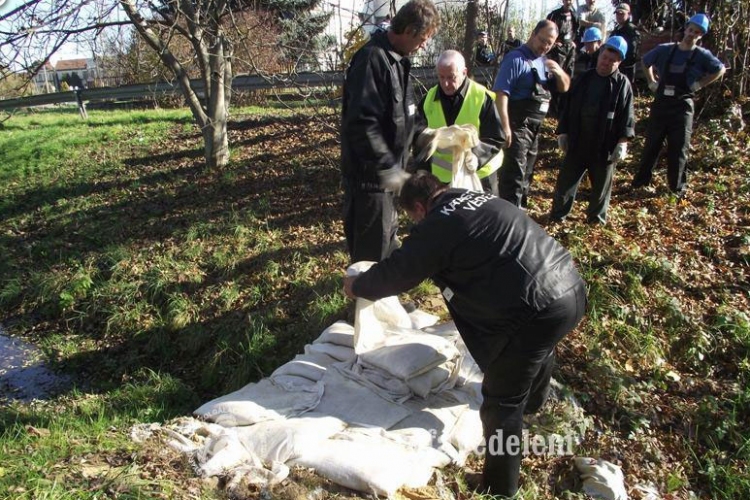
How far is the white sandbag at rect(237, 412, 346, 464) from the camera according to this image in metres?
2.70

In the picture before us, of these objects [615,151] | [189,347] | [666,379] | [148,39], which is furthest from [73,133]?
[666,379]

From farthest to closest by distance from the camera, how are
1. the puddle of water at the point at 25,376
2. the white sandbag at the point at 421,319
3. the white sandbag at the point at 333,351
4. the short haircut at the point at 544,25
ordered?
1. the short haircut at the point at 544,25
2. the puddle of water at the point at 25,376
3. the white sandbag at the point at 421,319
4. the white sandbag at the point at 333,351

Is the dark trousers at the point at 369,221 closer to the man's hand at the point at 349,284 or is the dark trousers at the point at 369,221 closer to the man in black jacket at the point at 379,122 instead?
the man in black jacket at the point at 379,122

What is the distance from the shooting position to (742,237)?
5234 mm

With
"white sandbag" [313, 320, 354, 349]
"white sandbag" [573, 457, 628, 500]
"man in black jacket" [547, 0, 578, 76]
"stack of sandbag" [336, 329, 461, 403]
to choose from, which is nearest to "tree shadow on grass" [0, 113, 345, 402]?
"white sandbag" [313, 320, 354, 349]

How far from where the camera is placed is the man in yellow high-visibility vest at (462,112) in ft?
13.5

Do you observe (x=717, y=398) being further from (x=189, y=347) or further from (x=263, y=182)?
(x=263, y=182)

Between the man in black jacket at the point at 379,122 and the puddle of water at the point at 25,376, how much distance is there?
123 inches

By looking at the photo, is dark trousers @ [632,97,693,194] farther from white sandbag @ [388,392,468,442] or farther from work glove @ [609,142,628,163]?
white sandbag @ [388,392,468,442]

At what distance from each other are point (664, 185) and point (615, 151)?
1641mm

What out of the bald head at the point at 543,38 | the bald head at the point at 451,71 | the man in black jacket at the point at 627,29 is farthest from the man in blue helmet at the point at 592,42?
the bald head at the point at 451,71

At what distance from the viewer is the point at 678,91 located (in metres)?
5.81

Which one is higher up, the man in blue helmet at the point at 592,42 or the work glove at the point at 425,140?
the man in blue helmet at the point at 592,42

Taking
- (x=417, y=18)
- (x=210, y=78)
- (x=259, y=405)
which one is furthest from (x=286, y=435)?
(x=210, y=78)
